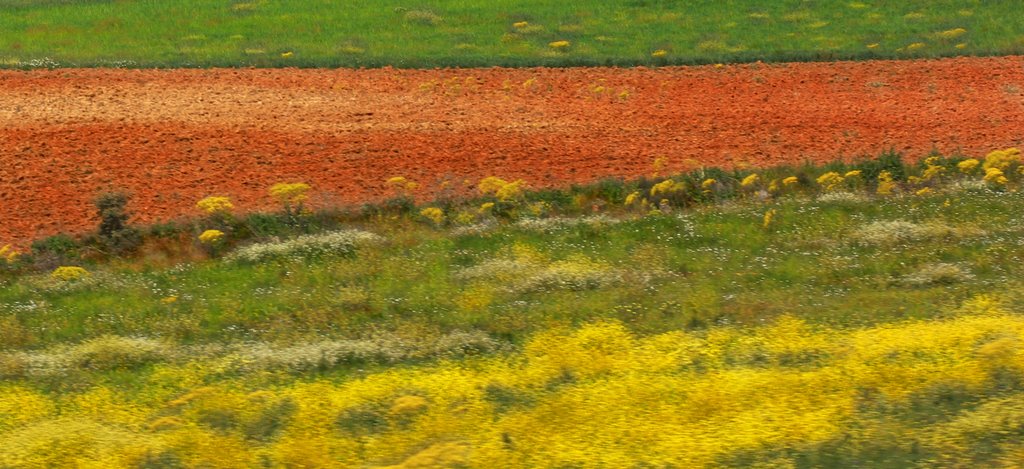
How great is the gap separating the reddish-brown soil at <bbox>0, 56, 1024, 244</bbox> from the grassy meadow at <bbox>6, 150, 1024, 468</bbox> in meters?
2.25

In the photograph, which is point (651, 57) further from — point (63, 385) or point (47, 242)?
point (63, 385)

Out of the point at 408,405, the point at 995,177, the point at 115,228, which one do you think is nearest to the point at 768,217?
the point at 995,177

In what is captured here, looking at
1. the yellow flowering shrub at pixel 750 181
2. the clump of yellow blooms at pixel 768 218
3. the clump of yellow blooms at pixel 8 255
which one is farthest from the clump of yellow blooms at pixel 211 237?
the yellow flowering shrub at pixel 750 181

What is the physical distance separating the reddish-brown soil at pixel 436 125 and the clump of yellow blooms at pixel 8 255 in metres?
1.08

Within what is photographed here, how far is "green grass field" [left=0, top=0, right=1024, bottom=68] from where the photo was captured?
34.9m

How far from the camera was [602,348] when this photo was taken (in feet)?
44.3

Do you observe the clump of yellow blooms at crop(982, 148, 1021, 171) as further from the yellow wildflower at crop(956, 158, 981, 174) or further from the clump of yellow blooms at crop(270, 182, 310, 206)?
the clump of yellow blooms at crop(270, 182, 310, 206)

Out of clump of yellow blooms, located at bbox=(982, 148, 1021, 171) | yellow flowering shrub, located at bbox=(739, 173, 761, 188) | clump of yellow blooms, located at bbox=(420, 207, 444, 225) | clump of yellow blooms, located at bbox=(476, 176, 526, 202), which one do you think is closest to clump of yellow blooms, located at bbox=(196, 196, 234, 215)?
clump of yellow blooms, located at bbox=(420, 207, 444, 225)

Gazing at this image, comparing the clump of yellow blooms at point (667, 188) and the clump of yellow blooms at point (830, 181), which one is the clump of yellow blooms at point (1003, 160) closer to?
the clump of yellow blooms at point (830, 181)

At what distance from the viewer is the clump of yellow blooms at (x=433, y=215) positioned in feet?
65.8

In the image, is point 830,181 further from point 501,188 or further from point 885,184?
point 501,188

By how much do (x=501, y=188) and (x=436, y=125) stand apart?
651 centimetres

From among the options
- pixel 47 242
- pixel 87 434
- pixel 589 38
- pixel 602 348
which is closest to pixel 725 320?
pixel 602 348

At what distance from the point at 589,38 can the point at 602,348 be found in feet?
82.3
